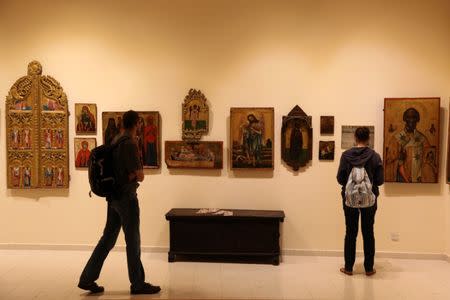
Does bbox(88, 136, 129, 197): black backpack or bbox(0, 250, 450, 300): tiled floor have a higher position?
bbox(88, 136, 129, 197): black backpack

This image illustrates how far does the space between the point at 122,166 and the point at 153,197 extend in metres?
1.72

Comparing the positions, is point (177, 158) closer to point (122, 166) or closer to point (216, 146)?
point (216, 146)

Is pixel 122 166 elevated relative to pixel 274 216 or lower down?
elevated

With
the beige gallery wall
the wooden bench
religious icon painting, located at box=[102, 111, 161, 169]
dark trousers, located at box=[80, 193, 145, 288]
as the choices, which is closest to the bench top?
the wooden bench

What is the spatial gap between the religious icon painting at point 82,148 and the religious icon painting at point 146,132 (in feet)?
0.71

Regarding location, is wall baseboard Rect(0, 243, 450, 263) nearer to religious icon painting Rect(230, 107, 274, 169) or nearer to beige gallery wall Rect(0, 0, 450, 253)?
beige gallery wall Rect(0, 0, 450, 253)

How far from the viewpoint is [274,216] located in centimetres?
480

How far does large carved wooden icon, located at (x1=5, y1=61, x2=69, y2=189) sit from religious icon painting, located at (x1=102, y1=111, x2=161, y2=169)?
56cm

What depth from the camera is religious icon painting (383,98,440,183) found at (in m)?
4.99

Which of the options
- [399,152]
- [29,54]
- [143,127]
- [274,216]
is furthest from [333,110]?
[29,54]

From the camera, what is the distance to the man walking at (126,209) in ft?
12.0

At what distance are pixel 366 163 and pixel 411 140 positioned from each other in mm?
1117

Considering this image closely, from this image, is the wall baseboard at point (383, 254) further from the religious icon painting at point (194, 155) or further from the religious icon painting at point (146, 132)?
the religious icon painting at point (146, 132)

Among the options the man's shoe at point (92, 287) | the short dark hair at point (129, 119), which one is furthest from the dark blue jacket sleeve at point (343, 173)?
the man's shoe at point (92, 287)
